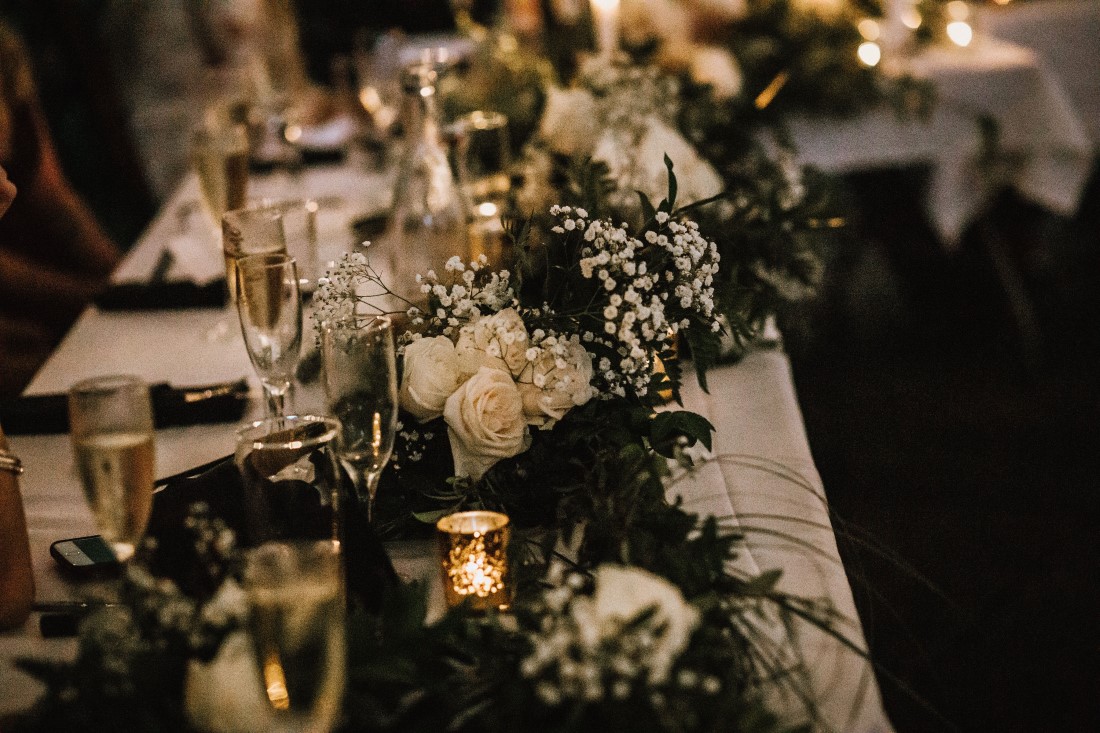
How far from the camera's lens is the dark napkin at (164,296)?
1840 millimetres

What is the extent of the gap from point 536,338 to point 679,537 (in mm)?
273

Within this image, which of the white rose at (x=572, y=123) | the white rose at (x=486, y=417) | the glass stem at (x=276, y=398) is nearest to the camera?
the white rose at (x=486, y=417)

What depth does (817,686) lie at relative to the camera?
0.83 m

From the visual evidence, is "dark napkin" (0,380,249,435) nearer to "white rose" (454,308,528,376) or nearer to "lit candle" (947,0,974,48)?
"white rose" (454,308,528,376)

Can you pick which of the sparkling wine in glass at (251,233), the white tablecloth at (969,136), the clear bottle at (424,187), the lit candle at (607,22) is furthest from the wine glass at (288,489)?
the white tablecloth at (969,136)

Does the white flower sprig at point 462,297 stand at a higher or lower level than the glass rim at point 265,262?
lower

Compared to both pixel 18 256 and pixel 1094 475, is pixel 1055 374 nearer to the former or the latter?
pixel 1094 475

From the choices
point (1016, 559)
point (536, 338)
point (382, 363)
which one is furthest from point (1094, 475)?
point (382, 363)

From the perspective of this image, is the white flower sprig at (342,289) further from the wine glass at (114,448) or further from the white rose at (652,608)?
the white rose at (652,608)

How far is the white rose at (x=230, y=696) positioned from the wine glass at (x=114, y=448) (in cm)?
18

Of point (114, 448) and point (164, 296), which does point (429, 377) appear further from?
point (164, 296)

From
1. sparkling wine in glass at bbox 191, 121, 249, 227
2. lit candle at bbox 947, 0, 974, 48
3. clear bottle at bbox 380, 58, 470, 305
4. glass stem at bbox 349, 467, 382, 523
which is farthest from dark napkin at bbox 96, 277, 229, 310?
lit candle at bbox 947, 0, 974, 48

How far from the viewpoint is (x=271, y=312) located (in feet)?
3.76

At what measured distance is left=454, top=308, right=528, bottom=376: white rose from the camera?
104 cm
